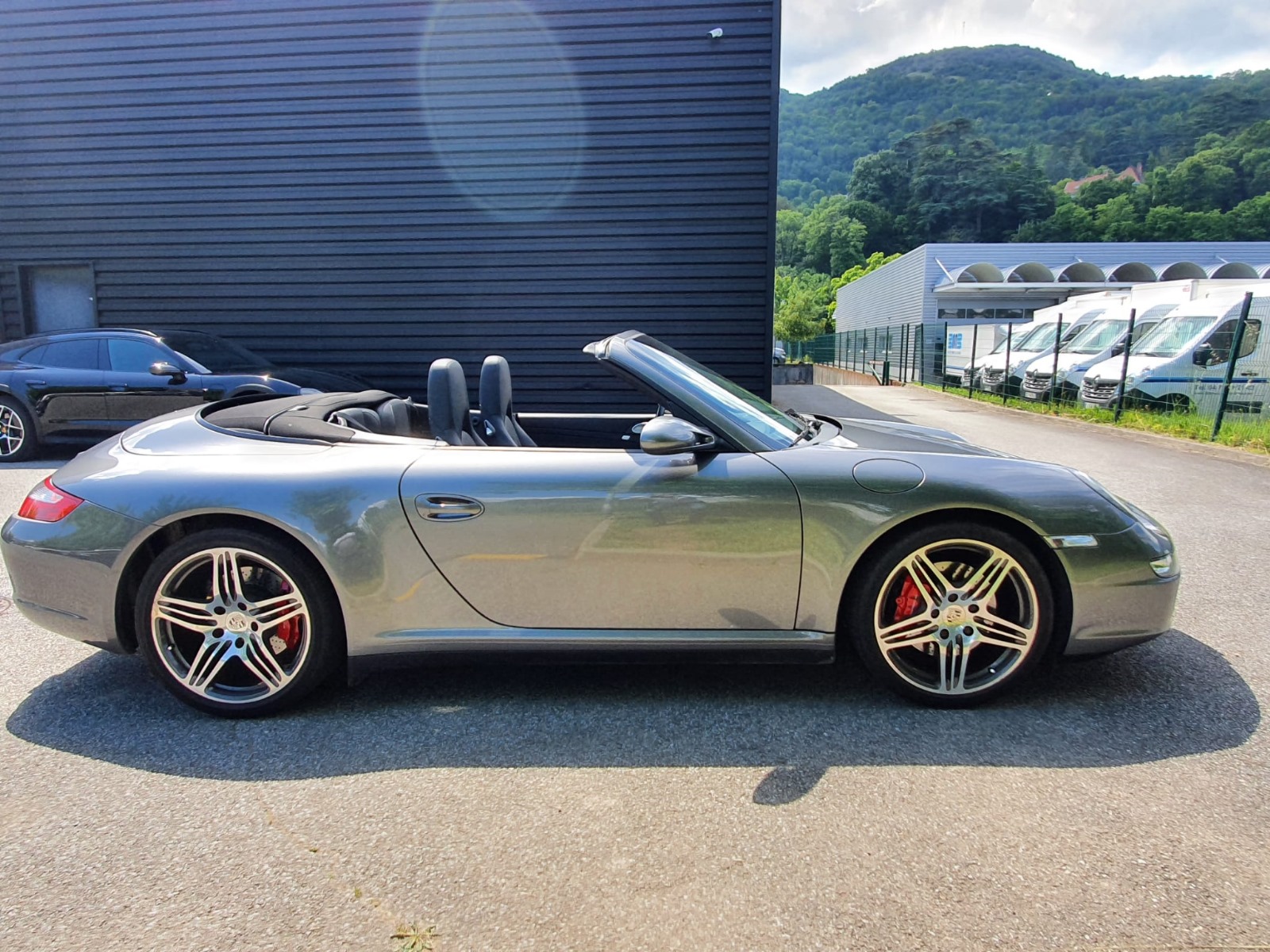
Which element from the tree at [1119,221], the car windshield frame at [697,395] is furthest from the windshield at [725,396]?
the tree at [1119,221]

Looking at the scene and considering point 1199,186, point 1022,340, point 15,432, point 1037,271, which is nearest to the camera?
point 15,432

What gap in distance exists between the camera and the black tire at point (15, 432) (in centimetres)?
803

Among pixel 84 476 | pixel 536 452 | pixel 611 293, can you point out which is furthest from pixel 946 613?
pixel 611 293

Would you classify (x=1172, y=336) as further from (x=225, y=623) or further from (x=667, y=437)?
(x=225, y=623)

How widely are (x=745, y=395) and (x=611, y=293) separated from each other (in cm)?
736

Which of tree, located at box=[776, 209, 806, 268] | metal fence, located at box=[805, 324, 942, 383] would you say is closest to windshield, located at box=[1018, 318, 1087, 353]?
metal fence, located at box=[805, 324, 942, 383]

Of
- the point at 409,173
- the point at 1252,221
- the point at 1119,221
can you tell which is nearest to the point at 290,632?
A: the point at 409,173

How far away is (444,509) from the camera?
2.65 metres

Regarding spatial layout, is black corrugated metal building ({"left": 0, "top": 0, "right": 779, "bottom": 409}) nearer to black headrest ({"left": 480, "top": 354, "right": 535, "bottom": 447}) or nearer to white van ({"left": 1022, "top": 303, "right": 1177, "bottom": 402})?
black headrest ({"left": 480, "top": 354, "right": 535, "bottom": 447})

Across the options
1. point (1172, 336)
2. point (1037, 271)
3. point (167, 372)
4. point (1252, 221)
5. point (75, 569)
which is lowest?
point (75, 569)

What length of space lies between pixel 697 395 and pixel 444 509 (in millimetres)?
954

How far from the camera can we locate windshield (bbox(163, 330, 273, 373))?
8219 millimetres

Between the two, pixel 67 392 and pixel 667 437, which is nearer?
pixel 667 437

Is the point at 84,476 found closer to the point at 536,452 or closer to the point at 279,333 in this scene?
the point at 536,452
